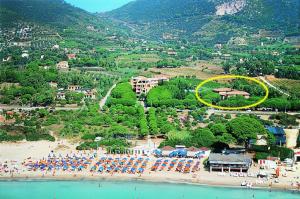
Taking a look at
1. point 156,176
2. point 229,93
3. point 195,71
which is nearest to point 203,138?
point 156,176

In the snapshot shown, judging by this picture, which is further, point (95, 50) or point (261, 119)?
point (95, 50)

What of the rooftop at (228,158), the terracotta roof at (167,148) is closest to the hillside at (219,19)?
the terracotta roof at (167,148)

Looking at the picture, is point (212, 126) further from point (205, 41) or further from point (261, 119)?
point (205, 41)

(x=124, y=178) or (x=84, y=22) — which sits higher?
(x=84, y=22)

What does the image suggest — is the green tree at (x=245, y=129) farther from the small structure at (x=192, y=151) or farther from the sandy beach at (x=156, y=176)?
the small structure at (x=192, y=151)

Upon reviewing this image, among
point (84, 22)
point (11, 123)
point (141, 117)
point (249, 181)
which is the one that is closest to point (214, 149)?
point (249, 181)

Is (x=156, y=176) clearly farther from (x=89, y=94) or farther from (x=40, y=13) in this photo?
(x=40, y=13)

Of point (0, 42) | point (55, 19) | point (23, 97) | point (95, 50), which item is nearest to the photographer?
point (23, 97)

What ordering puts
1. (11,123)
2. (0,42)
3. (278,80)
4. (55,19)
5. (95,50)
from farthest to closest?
(55,19) < (95,50) < (0,42) < (278,80) < (11,123)
